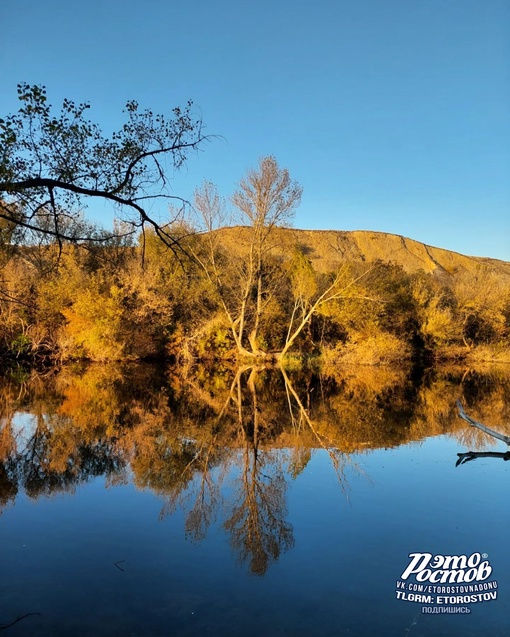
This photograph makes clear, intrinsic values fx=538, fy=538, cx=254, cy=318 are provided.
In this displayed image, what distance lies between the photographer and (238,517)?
336 inches

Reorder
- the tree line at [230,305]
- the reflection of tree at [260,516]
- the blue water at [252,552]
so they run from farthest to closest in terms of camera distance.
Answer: the tree line at [230,305]
the reflection of tree at [260,516]
the blue water at [252,552]

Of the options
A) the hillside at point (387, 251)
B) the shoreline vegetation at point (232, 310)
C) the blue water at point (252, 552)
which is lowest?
the blue water at point (252, 552)

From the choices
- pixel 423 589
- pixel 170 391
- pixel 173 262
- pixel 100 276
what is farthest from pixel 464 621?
pixel 173 262

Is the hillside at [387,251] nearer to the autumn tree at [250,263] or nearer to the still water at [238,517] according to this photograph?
the autumn tree at [250,263]

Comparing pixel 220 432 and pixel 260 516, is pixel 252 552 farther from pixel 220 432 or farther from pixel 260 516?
pixel 220 432

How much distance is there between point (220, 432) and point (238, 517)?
5.87 metres

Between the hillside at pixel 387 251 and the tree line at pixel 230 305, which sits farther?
the hillside at pixel 387 251

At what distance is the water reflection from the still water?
0.21 feet

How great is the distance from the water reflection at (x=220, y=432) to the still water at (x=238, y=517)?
0.06 meters

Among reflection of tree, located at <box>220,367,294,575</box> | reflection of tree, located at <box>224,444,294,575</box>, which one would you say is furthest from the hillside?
reflection of tree, located at <box>224,444,294,575</box>

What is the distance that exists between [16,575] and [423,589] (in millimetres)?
4748

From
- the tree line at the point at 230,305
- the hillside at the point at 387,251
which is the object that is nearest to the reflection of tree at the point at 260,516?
the tree line at the point at 230,305

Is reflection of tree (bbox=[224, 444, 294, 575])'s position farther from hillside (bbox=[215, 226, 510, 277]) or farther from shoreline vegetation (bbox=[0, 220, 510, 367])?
hillside (bbox=[215, 226, 510, 277])

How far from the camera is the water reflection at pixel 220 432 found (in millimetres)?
9195
